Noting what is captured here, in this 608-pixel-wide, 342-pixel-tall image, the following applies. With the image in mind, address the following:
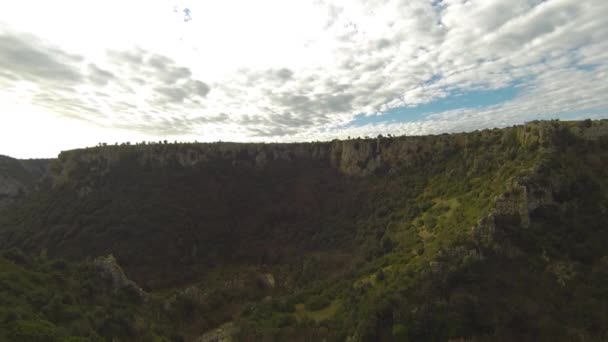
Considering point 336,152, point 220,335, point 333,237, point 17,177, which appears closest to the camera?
point 220,335

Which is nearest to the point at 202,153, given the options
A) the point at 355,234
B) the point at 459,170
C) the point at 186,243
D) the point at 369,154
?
the point at 186,243

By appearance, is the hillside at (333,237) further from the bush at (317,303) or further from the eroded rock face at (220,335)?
the eroded rock face at (220,335)

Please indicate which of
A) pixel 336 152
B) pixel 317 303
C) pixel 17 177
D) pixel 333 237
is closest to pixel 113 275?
pixel 317 303

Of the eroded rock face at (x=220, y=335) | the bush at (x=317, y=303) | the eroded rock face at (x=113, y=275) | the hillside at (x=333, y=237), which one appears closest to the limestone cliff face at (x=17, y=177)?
the hillside at (x=333, y=237)

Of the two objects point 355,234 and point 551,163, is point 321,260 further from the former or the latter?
point 551,163

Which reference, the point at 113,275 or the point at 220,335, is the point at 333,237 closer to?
the point at 220,335

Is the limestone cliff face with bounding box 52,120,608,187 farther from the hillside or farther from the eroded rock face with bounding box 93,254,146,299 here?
the eroded rock face with bounding box 93,254,146,299
